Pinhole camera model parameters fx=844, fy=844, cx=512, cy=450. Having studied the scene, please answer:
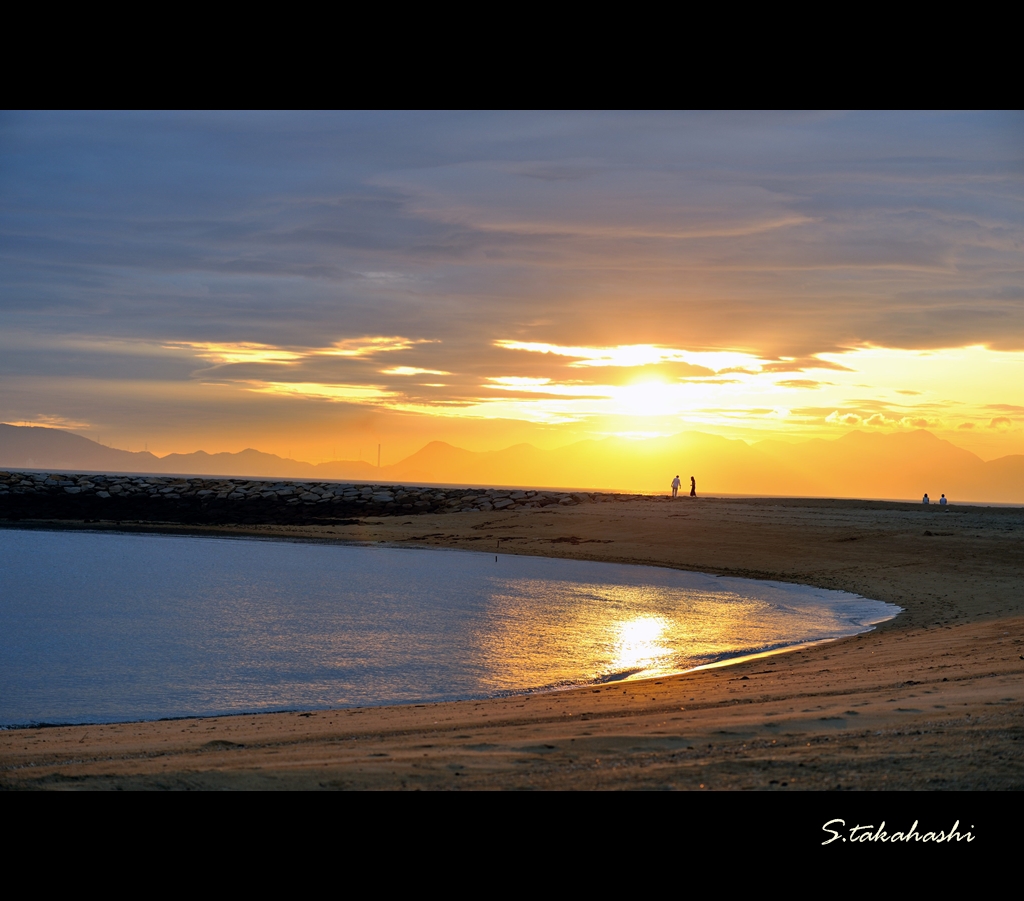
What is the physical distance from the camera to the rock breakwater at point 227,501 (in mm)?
57500

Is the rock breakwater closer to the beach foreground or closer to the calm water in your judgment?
the calm water

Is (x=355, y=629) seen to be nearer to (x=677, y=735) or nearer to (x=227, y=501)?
(x=677, y=735)

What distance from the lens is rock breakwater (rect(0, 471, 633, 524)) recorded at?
2264 inches

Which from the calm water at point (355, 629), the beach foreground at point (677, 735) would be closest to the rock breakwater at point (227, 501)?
the calm water at point (355, 629)

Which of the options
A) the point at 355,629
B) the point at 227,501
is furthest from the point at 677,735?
the point at 227,501

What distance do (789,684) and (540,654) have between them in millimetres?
5600

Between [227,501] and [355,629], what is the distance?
48.8 meters

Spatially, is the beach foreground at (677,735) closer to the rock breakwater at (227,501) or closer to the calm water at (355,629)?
the calm water at (355,629)

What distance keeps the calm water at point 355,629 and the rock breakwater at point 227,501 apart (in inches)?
964

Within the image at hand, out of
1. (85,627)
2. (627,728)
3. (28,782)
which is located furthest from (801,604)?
(28,782)

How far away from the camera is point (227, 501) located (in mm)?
63969

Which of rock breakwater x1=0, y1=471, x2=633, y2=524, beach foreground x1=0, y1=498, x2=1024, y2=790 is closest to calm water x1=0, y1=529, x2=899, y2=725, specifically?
beach foreground x1=0, y1=498, x2=1024, y2=790

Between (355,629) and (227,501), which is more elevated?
(227,501)
